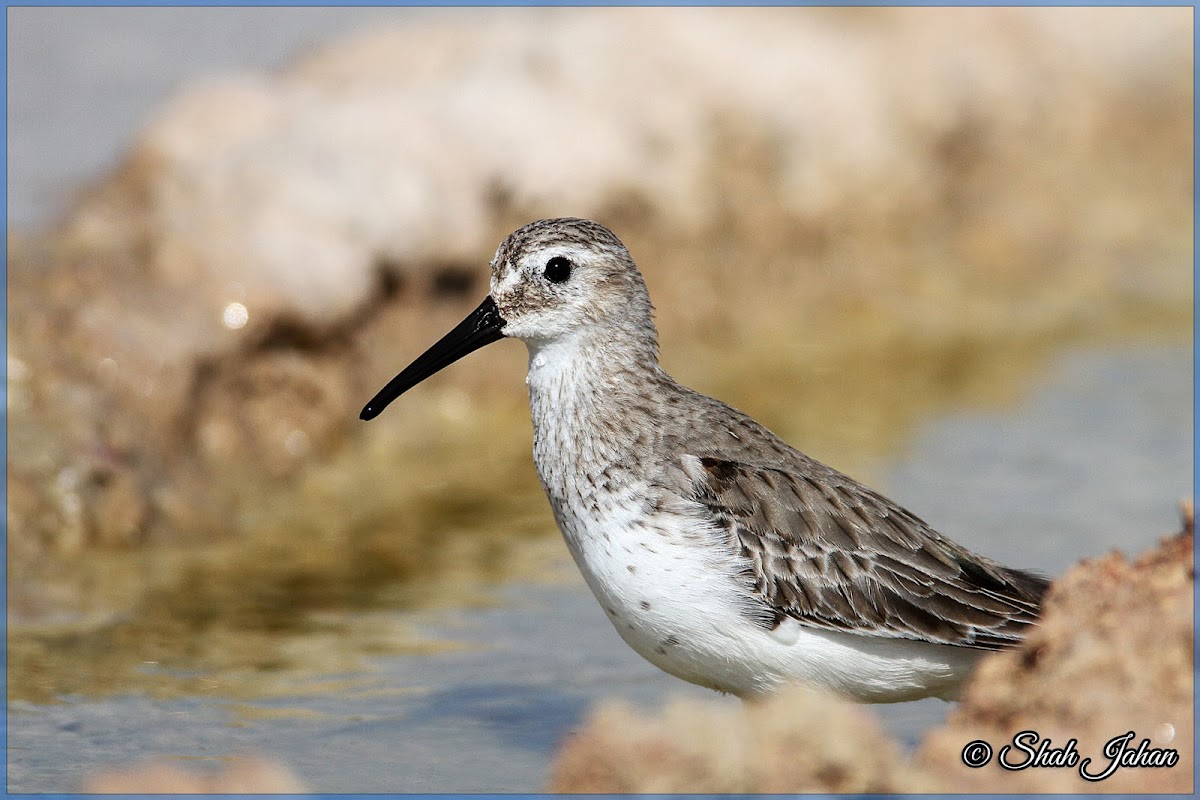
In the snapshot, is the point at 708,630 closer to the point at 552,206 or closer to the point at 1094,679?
the point at 1094,679

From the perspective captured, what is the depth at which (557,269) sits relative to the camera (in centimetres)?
680

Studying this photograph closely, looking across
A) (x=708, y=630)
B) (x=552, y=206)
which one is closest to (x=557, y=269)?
(x=708, y=630)

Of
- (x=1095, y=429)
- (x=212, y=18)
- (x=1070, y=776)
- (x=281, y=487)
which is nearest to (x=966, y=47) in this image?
(x=1095, y=429)

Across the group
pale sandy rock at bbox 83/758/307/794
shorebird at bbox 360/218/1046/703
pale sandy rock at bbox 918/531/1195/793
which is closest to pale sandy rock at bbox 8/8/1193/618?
pale sandy rock at bbox 83/758/307/794

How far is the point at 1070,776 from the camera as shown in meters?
5.82

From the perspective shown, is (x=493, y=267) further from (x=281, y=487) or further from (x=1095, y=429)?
(x=1095, y=429)

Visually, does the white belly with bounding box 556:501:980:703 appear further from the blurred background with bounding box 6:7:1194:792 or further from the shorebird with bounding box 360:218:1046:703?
the blurred background with bounding box 6:7:1194:792

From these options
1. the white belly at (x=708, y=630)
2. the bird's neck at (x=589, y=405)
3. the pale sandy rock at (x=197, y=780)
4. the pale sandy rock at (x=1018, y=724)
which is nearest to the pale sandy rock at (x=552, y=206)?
the pale sandy rock at (x=197, y=780)

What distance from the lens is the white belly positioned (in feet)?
20.4

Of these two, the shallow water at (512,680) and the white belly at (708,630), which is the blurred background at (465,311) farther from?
the white belly at (708,630)

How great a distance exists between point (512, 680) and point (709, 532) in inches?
71.6

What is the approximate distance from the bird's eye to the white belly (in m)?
0.97

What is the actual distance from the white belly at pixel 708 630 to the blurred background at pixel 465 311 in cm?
75

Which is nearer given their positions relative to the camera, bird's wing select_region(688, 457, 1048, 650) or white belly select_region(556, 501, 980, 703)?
white belly select_region(556, 501, 980, 703)
